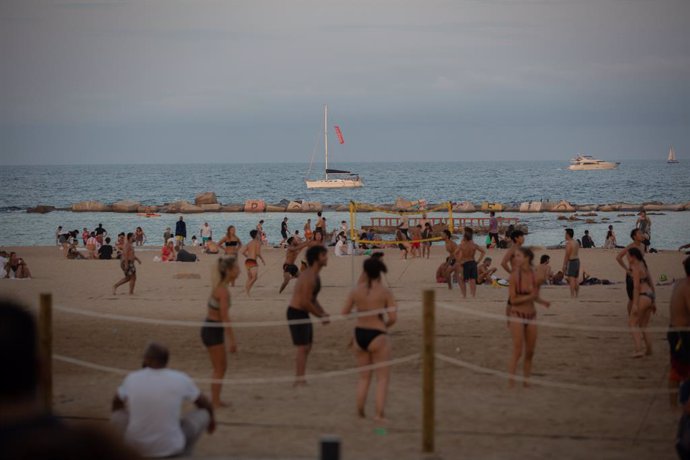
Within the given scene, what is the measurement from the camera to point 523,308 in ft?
32.8

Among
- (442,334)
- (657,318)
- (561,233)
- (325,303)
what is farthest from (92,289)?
(561,233)

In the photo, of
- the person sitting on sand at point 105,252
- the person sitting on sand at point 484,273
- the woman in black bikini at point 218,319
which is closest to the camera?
the woman in black bikini at point 218,319

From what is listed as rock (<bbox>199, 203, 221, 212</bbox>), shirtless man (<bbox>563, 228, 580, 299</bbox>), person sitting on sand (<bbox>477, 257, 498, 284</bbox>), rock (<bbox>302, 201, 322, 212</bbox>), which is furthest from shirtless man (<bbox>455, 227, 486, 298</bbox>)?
Result: rock (<bbox>199, 203, 221, 212</bbox>)

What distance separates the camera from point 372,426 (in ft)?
27.7

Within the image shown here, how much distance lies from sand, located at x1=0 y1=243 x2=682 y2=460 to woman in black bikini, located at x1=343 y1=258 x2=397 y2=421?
12.6 inches

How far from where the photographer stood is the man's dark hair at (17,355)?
1.68m

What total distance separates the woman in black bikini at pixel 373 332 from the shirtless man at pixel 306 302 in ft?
3.27

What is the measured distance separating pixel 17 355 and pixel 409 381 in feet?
29.4

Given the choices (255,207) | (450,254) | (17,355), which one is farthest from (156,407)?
(255,207)

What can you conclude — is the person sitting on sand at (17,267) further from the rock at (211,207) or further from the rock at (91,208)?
the rock at (91,208)

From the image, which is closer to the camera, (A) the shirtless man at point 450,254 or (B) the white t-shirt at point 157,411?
(B) the white t-shirt at point 157,411

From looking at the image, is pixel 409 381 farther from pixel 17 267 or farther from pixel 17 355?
pixel 17 267

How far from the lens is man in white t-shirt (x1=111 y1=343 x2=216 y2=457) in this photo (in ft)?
21.9

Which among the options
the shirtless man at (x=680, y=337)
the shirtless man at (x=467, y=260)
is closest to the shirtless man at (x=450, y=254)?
the shirtless man at (x=467, y=260)
